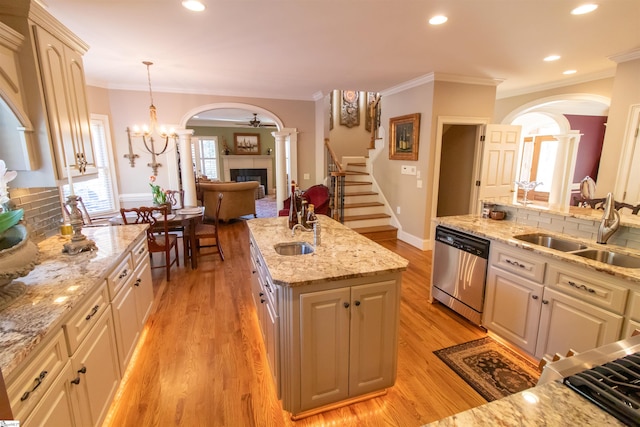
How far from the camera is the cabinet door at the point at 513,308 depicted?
2180mm

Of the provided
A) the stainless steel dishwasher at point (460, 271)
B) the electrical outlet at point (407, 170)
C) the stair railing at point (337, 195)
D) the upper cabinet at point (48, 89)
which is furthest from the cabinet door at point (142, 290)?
the electrical outlet at point (407, 170)

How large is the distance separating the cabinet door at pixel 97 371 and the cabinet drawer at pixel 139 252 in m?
0.62

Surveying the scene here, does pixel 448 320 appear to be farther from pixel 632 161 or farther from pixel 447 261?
pixel 632 161

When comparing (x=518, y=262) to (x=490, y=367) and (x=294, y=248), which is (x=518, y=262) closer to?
(x=490, y=367)

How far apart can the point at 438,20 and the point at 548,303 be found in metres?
2.49

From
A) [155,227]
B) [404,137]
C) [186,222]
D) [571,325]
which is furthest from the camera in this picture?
[404,137]

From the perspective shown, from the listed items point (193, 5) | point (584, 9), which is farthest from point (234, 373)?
point (584, 9)

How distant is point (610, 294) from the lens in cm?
175

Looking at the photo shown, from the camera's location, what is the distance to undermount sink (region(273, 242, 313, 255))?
2.19 metres

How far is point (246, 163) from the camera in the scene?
11383 millimetres

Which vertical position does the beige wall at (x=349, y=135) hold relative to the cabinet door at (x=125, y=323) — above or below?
above

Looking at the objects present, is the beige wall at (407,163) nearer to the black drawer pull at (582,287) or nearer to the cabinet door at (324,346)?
Result: the black drawer pull at (582,287)

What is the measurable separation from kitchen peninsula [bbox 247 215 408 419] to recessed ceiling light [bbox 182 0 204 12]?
2050 millimetres

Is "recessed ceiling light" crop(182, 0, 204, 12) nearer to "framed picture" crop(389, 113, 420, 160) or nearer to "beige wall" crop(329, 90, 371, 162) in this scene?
"framed picture" crop(389, 113, 420, 160)
